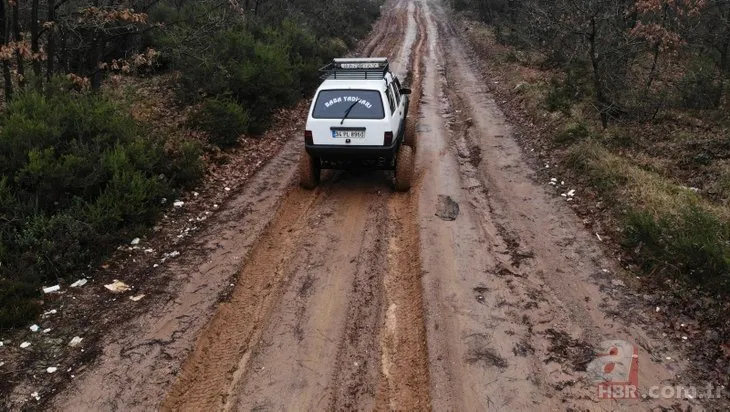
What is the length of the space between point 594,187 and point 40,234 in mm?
9066

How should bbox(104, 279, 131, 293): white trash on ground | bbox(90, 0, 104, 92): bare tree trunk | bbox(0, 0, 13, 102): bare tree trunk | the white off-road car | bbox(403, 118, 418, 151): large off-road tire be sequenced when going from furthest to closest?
bbox(403, 118, 418, 151): large off-road tire → bbox(90, 0, 104, 92): bare tree trunk → bbox(0, 0, 13, 102): bare tree trunk → the white off-road car → bbox(104, 279, 131, 293): white trash on ground

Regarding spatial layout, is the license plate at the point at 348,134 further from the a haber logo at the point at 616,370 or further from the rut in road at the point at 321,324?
the a haber logo at the point at 616,370

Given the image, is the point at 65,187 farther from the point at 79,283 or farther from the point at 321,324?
the point at 321,324

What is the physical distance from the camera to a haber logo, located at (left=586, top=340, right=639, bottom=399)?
4.78 m

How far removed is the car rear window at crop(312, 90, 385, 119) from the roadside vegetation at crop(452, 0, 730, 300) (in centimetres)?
432

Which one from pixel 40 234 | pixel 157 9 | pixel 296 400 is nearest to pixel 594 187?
pixel 296 400

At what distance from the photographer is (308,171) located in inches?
377

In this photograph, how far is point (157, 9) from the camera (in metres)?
17.5

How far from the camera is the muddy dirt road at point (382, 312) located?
189 inches

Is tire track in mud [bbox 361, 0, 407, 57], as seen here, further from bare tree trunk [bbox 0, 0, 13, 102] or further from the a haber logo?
the a haber logo

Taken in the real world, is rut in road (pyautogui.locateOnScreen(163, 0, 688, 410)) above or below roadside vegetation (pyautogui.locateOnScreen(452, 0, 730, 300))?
below

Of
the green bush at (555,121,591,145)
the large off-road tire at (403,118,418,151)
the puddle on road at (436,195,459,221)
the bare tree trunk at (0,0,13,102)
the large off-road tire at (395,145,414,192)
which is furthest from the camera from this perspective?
the green bush at (555,121,591,145)

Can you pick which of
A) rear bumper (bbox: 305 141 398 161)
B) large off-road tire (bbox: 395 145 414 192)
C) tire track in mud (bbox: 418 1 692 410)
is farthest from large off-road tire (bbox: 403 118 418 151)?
rear bumper (bbox: 305 141 398 161)

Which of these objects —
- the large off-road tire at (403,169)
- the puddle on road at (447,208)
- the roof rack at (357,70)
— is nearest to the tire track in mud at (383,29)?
the roof rack at (357,70)
